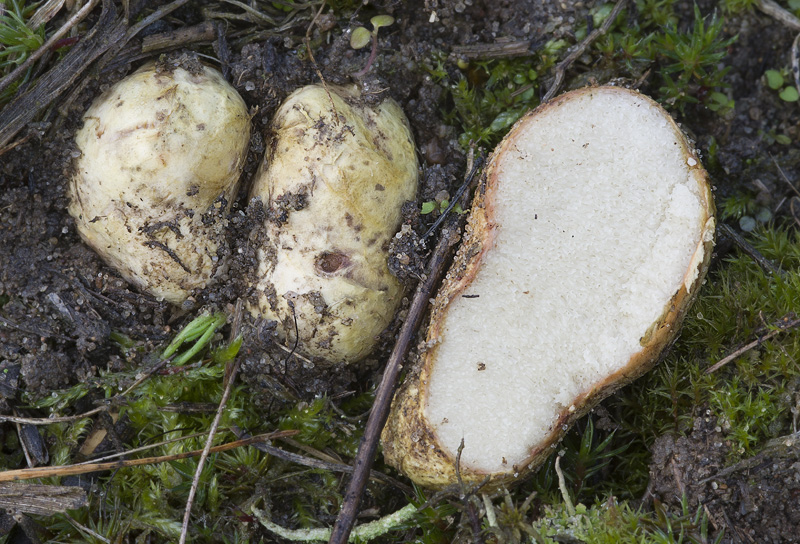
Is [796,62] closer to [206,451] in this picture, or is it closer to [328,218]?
[328,218]

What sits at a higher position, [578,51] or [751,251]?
[578,51]

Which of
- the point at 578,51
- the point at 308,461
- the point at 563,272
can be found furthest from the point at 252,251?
the point at 578,51

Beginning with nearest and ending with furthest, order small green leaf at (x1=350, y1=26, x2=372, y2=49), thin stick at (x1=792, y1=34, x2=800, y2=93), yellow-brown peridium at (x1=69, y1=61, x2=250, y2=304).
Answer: yellow-brown peridium at (x1=69, y1=61, x2=250, y2=304), small green leaf at (x1=350, y1=26, x2=372, y2=49), thin stick at (x1=792, y1=34, x2=800, y2=93)

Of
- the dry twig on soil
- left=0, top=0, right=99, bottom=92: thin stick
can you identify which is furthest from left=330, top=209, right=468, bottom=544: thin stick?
left=0, top=0, right=99, bottom=92: thin stick

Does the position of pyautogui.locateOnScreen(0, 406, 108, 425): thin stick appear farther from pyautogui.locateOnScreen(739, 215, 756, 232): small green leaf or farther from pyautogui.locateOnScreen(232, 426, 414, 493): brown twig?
pyautogui.locateOnScreen(739, 215, 756, 232): small green leaf

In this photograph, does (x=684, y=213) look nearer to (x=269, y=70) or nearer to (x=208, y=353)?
(x=269, y=70)

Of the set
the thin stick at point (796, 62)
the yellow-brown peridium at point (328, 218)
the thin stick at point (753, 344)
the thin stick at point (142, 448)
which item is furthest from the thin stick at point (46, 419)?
the thin stick at point (796, 62)
